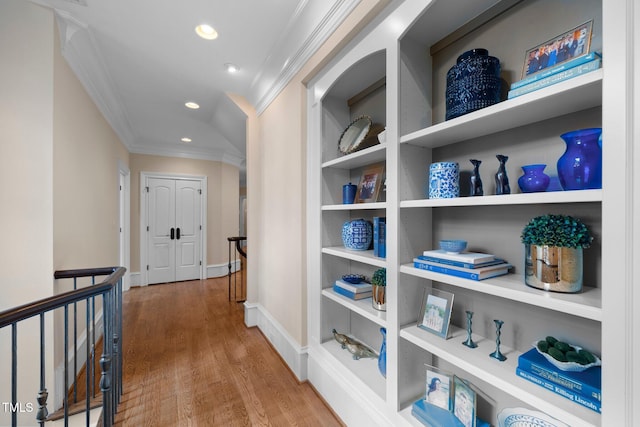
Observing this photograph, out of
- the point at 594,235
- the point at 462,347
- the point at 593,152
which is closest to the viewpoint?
the point at 593,152

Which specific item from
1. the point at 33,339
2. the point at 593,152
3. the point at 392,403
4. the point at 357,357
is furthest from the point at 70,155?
the point at 593,152

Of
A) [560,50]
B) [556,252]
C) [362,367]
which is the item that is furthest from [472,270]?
[362,367]

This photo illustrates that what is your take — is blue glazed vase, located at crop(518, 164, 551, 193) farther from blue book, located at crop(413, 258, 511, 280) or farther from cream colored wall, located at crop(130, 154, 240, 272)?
cream colored wall, located at crop(130, 154, 240, 272)

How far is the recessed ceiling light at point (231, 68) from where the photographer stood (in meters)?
2.55

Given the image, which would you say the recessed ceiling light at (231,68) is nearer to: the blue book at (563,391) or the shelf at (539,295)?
the shelf at (539,295)

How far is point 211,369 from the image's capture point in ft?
7.42

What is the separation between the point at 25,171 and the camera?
1785 millimetres

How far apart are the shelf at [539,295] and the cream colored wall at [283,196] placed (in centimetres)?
130

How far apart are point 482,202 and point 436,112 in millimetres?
639

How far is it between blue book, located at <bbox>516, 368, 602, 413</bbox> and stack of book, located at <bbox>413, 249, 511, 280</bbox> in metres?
0.33

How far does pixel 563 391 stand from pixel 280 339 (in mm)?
2045

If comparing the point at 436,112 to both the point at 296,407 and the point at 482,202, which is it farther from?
the point at 296,407

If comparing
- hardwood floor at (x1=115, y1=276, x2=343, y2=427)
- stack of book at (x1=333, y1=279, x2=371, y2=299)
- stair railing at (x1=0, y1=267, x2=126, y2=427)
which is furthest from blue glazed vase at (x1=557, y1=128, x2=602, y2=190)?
stair railing at (x1=0, y1=267, x2=126, y2=427)

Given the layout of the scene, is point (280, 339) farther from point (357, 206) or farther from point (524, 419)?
point (524, 419)
